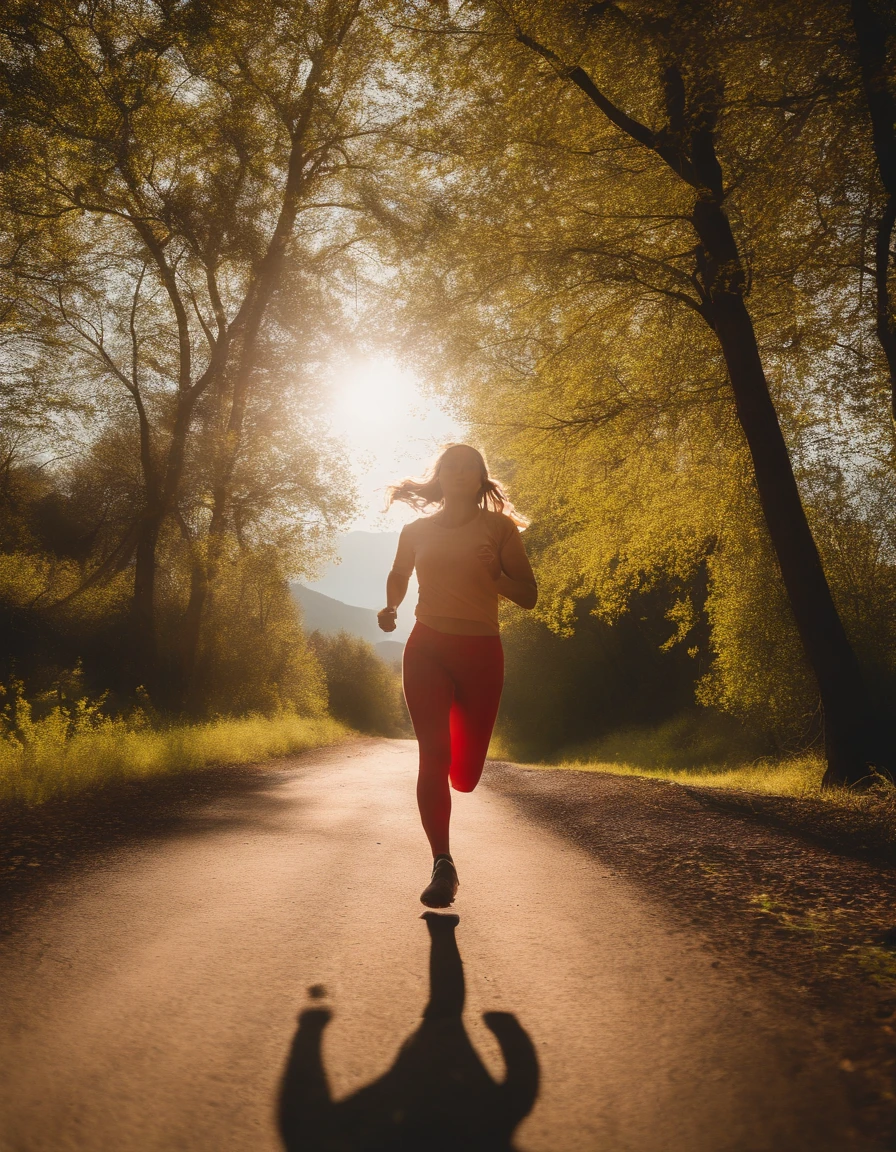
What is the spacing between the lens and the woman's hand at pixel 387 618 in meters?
4.15

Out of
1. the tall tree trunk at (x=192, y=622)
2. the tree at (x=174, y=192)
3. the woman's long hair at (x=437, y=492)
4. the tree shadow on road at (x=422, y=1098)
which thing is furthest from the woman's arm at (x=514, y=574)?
the tall tree trunk at (x=192, y=622)

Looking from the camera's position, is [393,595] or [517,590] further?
[393,595]

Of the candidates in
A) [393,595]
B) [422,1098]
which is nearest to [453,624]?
[393,595]

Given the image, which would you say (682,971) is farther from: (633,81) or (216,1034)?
(633,81)

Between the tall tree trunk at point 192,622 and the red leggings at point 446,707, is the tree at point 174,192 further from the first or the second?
the red leggings at point 446,707

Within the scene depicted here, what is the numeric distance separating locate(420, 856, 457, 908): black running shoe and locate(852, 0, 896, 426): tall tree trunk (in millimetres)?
6439

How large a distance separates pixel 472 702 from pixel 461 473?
1307 mm

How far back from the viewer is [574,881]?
4090 mm

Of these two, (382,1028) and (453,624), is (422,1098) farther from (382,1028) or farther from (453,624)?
(453,624)

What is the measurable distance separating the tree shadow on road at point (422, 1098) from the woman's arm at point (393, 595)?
87.1 inches

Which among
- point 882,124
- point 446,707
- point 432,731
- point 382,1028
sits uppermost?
point 882,124

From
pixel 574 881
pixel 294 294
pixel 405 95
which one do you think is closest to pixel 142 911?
pixel 574 881

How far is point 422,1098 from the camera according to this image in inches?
73.0

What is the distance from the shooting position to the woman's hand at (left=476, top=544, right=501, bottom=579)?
13.4ft
